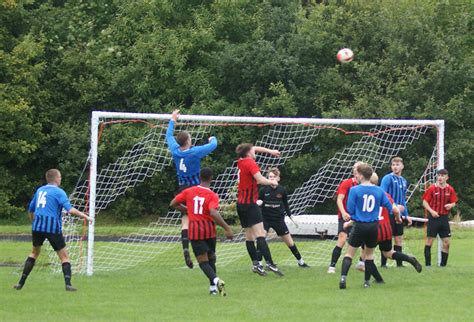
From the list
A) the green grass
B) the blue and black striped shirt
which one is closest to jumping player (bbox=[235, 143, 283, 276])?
the green grass

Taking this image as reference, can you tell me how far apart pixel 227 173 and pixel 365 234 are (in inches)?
498

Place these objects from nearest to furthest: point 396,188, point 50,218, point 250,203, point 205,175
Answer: point 205,175 < point 50,218 < point 250,203 < point 396,188

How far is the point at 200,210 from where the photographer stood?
42.7ft

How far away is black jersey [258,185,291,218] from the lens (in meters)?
16.8

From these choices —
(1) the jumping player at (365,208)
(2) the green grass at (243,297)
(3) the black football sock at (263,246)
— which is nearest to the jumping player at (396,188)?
(2) the green grass at (243,297)

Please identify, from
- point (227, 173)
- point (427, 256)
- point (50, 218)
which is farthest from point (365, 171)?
point (227, 173)

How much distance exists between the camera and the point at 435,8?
36375mm

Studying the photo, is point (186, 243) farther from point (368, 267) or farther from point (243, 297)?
point (368, 267)

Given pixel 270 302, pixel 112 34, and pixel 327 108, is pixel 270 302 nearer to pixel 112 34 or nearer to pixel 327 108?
pixel 327 108

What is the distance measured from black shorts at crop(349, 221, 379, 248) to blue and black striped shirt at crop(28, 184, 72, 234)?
4.25 meters

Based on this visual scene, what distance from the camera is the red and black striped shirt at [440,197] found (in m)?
17.0

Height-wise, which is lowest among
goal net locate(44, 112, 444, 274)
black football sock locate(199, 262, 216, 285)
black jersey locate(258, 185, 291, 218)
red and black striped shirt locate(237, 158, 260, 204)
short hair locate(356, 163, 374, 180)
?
goal net locate(44, 112, 444, 274)

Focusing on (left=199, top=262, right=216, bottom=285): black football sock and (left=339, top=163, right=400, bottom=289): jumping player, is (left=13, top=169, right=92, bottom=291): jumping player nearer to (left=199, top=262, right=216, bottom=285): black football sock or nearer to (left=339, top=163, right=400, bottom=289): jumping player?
(left=199, top=262, right=216, bottom=285): black football sock

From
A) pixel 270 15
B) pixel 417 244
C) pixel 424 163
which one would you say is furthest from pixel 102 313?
pixel 270 15
